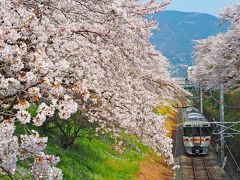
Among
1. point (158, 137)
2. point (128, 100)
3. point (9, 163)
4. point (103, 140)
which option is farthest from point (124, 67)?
point (103, 140)

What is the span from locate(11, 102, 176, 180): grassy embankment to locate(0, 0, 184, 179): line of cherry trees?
425cm

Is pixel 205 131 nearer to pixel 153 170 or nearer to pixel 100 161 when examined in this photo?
pixel 153 170

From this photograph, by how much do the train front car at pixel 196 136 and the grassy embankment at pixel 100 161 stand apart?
210 inches

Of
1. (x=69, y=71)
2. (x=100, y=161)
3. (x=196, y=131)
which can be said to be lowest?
(x=100, y=161)

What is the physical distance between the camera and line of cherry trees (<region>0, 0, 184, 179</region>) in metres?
4.68

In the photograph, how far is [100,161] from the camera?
74.9 feet

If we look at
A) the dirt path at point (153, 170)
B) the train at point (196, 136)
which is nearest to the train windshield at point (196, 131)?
the train at point (196, 136)

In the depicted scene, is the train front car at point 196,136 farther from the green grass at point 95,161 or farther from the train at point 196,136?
the green grass at point 95,161

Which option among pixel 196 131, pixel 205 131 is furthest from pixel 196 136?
pixel 205 131

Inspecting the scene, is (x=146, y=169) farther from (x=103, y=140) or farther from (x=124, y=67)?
(x=124, y=67)

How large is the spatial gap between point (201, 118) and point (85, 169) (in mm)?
19840

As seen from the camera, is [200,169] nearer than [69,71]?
No

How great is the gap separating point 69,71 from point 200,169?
25.0 meters

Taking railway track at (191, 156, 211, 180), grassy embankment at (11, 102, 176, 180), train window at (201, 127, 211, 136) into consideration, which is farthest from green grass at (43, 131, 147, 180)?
train window at (201, 127, 211, 136)
